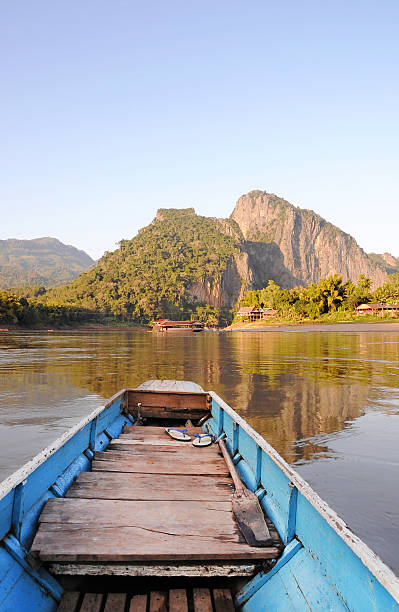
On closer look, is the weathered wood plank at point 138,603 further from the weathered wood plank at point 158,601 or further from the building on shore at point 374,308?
the building on shore at point 374,308

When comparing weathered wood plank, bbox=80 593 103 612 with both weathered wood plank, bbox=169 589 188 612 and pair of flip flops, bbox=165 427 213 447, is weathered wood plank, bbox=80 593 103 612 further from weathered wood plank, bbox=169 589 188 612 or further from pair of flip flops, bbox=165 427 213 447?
pair of flip flops, bbox=165 427 213 447

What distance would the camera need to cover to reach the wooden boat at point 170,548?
222 centimetres

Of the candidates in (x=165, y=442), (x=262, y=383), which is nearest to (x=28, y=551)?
(x=165, y=442)

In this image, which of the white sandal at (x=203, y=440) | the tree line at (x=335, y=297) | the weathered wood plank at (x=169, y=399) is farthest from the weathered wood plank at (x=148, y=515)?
the tree line at (x=335, y=297)

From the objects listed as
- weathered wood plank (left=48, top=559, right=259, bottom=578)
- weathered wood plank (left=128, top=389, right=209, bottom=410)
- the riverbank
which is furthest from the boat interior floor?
the riverbank

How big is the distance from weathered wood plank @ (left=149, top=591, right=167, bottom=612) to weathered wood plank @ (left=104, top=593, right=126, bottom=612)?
190 millimetres

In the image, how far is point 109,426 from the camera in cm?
601

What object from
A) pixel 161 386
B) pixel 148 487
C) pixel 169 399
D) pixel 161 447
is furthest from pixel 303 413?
pixel 148 487

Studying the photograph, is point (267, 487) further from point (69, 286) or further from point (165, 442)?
point (69, 286)

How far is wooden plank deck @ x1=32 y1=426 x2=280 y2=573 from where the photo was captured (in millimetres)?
2676

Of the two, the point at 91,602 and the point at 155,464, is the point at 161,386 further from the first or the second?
the point at 91,602

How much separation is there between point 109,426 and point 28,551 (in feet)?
10.9

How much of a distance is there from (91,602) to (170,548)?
0.60 m

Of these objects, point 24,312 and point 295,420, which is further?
point 24,312
